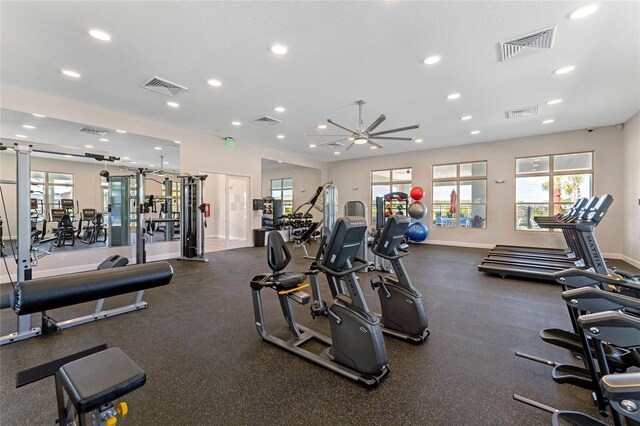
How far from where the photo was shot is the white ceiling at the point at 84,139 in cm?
531

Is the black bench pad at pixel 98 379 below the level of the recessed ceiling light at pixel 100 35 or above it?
below

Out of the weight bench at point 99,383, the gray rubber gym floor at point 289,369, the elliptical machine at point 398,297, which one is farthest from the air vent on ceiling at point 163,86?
the weight bench at point 99,383

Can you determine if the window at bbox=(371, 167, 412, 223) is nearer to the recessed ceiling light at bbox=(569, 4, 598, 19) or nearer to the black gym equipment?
the recessed ceiling light at bbox=(569, 4, 598, 19)

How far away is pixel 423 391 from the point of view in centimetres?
210

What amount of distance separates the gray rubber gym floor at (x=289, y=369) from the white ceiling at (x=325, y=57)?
11.2 feet

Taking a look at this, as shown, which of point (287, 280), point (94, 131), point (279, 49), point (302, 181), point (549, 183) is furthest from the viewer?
point (302, 181)

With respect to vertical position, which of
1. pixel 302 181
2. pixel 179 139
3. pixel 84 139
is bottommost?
pixel 302 181

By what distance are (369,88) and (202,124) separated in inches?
168

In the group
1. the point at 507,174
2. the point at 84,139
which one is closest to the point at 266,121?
the point at 84,139

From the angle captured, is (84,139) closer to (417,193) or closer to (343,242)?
(343,242)

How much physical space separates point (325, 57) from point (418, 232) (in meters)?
7.06

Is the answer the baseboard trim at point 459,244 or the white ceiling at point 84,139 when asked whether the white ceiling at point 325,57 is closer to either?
the white ceiling at point 84,139

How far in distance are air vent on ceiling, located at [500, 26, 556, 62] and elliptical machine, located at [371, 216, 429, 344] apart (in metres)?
2.58

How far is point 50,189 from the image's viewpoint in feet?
20.4
